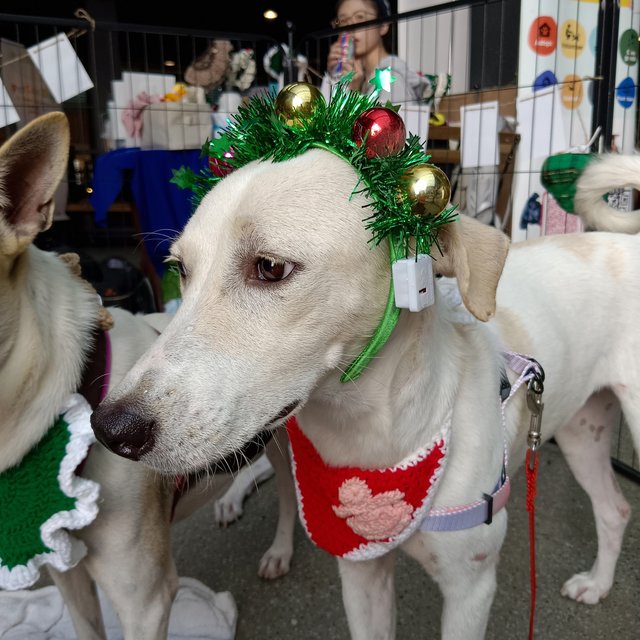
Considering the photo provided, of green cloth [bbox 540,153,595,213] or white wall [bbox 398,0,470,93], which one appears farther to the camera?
white wall [bbox 398,0,470,93]

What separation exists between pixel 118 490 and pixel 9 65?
9.32 feet

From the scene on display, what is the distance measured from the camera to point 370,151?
42.6 inches

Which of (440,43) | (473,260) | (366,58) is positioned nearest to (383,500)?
(473,260)

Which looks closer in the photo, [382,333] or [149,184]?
[382,333]

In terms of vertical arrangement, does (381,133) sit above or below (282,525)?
above

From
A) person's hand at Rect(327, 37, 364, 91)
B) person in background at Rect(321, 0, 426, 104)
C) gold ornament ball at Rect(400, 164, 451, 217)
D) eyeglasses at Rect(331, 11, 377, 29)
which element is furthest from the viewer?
eyeglasses at Rect(331, 11, 377, 29)

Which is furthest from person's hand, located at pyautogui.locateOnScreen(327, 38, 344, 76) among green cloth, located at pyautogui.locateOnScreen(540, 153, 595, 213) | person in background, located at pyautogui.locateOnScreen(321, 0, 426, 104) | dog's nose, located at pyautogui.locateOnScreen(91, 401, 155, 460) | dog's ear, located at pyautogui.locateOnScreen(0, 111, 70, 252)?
dog's nose, located at pyautogui.locateOnScreen(91, 401, 155, 460)

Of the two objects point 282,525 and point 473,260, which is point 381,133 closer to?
point 473,260

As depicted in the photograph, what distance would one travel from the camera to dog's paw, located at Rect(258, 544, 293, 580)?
7.39 ft

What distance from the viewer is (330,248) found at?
1.02 metres

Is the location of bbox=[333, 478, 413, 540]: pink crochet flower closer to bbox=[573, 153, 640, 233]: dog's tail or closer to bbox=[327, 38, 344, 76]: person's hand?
bbox=[573, 153, 640, 233]: dog's tail

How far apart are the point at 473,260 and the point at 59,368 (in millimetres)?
902

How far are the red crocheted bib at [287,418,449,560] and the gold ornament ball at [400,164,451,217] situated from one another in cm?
49

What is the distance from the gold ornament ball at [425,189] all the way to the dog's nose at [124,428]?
60cm
